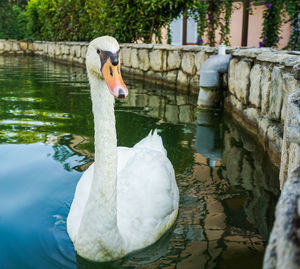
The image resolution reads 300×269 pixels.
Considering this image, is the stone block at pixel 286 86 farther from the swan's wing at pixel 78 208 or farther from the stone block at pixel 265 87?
the swan's wing at pixel 78 208

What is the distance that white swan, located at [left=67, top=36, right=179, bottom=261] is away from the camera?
200 centimetres

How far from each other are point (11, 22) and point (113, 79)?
74.1ft

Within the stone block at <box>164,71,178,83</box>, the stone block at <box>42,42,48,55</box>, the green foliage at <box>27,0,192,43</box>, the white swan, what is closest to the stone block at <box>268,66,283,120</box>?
the white swan

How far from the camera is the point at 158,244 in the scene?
7.80ft

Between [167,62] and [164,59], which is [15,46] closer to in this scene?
[164,59]

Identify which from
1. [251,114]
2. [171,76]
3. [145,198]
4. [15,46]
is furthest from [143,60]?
[15,46]

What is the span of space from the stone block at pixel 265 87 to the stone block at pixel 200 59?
8.78 ft

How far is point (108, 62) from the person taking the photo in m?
1.92

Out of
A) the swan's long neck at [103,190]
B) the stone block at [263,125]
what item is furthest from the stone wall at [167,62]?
the swan's long neck at [103,190]

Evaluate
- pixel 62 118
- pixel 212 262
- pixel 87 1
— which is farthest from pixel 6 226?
pixel 87 1

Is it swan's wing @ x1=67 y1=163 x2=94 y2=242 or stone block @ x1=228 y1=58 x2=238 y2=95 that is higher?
stone block @ x1=228 y1=58 x2=238 y2=95

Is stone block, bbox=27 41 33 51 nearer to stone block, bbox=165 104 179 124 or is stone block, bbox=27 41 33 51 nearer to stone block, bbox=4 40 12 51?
stone block, bbox=4 40 12 51

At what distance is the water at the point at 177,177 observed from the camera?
7.34 feet

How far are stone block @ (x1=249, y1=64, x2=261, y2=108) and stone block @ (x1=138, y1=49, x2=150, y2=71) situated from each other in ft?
15.1
